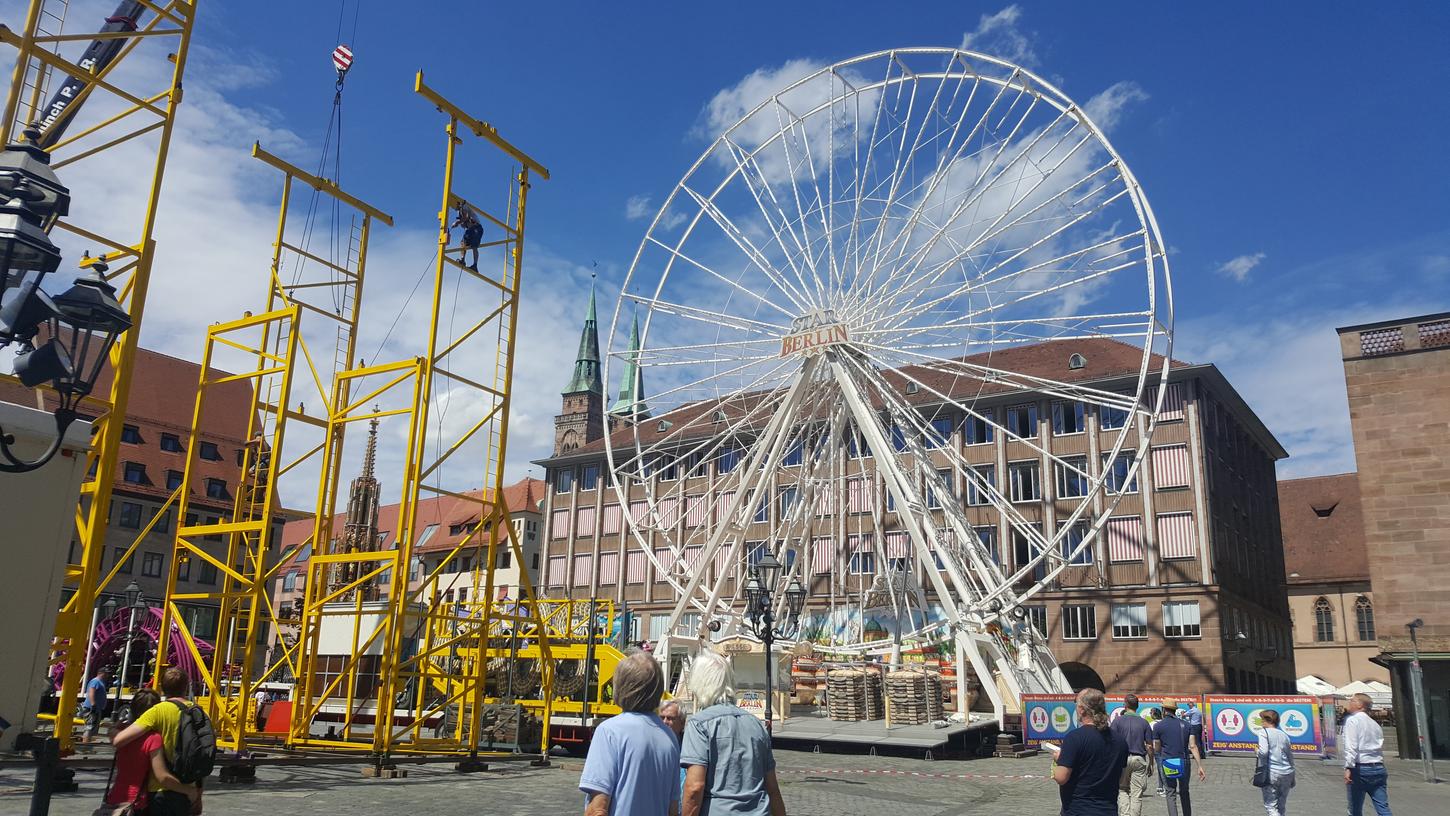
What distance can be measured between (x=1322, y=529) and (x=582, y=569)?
1896 inches

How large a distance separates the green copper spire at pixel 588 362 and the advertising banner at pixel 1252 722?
81.7 m

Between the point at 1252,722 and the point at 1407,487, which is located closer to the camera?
the point at 1252,722

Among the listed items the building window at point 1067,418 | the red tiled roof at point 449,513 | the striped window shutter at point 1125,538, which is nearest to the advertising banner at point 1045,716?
the striped window shutter at point 1125,538

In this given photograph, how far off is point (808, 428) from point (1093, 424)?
747 inches

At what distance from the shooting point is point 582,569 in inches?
2532

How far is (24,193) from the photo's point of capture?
8.14 m

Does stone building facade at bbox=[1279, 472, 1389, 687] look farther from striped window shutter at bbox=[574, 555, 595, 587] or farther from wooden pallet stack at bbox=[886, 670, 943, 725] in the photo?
wooden pallet stack at bbox=[886, 670, 943, 725]

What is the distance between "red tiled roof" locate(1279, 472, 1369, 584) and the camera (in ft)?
220

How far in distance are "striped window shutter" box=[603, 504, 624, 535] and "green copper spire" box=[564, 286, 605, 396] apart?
1574 inches

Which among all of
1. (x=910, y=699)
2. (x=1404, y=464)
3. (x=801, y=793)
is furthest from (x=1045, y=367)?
(x=801, y=793)

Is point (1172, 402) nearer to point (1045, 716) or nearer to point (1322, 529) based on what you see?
point (1045, 716)

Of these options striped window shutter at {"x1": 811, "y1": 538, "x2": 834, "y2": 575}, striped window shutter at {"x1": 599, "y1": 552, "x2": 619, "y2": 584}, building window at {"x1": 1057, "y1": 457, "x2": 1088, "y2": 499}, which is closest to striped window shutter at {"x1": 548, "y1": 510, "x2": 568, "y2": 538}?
striped window shutter at {"x1": 599, "y1": 552, "x2": 619, "y2": 584}

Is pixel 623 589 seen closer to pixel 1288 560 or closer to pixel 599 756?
pixel 1288 560

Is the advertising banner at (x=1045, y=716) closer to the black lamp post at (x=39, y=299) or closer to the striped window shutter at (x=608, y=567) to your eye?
the black lamp post at (x=39, y=299)
